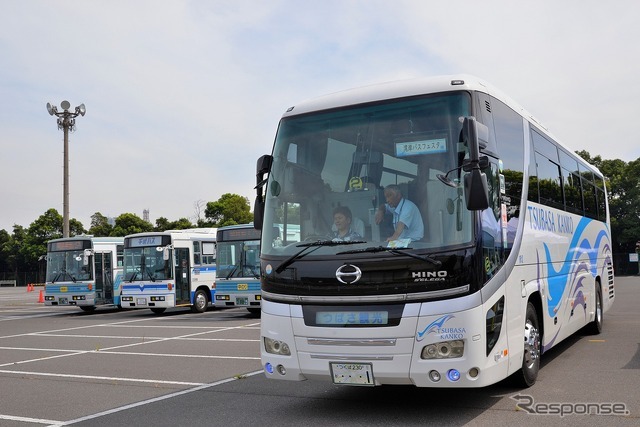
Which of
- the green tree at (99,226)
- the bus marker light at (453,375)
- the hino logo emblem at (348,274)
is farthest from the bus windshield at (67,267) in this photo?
the green tree at (99,226)

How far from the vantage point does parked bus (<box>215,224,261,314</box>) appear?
67.8 ft

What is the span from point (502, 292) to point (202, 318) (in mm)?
15866

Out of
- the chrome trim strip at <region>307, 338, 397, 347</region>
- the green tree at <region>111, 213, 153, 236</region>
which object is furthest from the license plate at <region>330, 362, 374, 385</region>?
the green tree at <region>111, 213, 153, 236</region>

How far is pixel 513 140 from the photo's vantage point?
8.02 metres

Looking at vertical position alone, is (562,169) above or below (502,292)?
above

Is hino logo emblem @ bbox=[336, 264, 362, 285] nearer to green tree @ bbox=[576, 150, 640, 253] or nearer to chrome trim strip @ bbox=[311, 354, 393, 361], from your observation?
chrome trim strip @ bbox=[311, 354, 393, 361]

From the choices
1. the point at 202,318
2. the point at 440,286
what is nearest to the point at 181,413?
the point at 440,286

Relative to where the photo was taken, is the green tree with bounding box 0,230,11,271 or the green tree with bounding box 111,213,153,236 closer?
the green tree with bounding box 111,213,153,236

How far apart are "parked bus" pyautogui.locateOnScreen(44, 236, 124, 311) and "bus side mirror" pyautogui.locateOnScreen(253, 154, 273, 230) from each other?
18598 millimetres

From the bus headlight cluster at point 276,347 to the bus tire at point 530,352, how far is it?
271 centimetres

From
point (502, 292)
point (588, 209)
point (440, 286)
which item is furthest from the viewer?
point (588, 209)

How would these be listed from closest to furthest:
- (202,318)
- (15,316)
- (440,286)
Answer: (440,286) → (202,318) → (15,316)

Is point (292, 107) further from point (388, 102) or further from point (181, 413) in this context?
point (181, 413)
